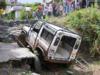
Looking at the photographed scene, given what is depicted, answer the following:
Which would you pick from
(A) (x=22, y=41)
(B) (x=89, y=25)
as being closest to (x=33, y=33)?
(A) (x=22, y=41)

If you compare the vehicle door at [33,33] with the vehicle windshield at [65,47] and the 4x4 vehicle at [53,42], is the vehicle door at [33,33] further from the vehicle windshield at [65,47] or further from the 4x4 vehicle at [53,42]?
the vehicle windshield at [65,47]

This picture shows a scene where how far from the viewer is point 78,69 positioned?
17469mm

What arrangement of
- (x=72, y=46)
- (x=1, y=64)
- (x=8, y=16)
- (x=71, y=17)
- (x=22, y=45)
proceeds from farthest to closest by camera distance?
1. (x=8, y=16)
2. (x=71, y=17)
3. (x=22, y=45)
4. (x=72, y=46)
5. (x=1, y=64)

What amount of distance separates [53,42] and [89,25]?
4.57m

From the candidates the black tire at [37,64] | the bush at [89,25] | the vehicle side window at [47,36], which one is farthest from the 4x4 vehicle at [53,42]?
the bush at [89,25]

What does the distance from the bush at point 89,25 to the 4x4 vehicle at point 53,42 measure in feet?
7.84

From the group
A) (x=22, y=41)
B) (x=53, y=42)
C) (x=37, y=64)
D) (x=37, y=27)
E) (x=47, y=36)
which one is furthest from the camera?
(x=22, y=41)

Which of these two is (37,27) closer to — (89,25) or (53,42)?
(53,42)

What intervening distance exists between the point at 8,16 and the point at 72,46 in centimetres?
1102

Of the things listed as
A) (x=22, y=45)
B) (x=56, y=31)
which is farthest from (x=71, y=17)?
(x=56, y=31)

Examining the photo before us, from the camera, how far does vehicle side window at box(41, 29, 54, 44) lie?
16.5m

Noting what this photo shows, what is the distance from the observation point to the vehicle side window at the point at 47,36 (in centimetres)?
1647

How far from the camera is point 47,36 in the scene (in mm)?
16969

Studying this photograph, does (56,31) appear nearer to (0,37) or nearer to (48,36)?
(48,36)
